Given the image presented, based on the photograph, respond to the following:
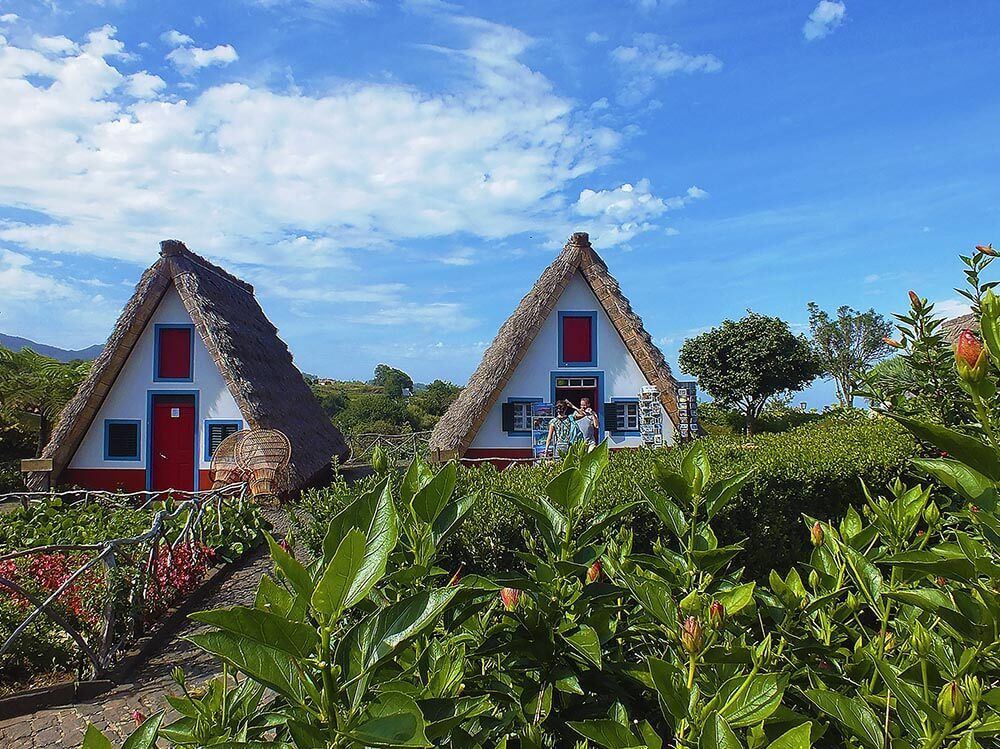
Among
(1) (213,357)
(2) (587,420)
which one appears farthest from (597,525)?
(1) (213,357)

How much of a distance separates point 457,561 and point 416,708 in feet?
11.4

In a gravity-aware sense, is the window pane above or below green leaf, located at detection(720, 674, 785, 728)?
above

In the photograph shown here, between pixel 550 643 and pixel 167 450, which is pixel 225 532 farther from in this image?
pixel 550 643

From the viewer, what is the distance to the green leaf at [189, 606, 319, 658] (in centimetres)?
79

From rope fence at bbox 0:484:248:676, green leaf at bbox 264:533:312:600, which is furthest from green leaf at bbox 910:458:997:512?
rope fence at bbox 0:484:248:676

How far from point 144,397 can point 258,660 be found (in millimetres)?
12838

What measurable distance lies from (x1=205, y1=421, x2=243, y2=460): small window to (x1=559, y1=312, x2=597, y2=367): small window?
6149 mm

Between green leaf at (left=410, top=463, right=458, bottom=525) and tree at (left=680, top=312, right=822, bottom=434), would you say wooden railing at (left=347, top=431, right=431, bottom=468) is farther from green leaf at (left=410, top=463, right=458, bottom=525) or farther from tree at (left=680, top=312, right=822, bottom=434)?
green leaf at (left=410, top=463, right=458, bottom=525)

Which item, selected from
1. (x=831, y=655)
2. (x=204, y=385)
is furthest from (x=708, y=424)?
(x=831, y=655)

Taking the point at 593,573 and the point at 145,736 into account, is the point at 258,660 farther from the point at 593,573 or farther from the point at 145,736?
the point at 593,573

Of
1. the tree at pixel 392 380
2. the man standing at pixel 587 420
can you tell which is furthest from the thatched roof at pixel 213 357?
the tree at pixel 392 380

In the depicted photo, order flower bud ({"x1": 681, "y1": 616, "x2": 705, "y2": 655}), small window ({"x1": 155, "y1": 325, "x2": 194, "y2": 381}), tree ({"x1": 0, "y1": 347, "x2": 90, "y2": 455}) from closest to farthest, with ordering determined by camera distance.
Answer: flower bud ({"x1": 681, "y1": 616, "x2": 705, "y2": 655}), small window ({"x1": 155, "y1": 325, "x2": 194, "y2": 381}), tree ({"x1": 0, "y1": 347, "x2": 90, "y2": 455})

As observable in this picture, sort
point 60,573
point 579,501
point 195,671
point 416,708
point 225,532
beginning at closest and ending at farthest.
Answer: point 416,708
point 579,501
point 195,671
point 60,573
point 225,532

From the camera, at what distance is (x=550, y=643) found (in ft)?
3.94
